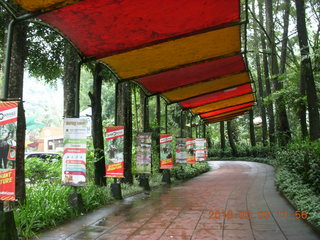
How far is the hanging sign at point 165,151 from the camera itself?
1130 cm

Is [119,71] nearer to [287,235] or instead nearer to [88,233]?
[88,233]

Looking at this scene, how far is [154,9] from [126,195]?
495 cm

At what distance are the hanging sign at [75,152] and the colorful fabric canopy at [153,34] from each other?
61.2 inches

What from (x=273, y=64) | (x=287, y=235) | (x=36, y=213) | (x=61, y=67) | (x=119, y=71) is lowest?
(x=287, y=235)

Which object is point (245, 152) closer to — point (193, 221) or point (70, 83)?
point (70, 83)

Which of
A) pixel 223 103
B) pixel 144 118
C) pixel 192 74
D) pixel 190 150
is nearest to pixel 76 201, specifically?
pixel 144 118

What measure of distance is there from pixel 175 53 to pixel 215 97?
24.7 feet

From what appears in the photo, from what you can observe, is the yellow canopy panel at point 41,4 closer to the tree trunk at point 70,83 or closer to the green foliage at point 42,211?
the green foliage at point 42,211

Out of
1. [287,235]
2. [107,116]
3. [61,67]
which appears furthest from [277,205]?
[107,116]

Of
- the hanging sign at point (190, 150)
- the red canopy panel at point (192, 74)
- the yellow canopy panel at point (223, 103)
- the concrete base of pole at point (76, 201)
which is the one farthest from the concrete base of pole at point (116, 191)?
the yellow canopy panel at point (223, 103)

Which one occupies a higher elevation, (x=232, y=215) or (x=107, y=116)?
(x=107, y=116)

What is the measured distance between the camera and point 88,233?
499 centimetres

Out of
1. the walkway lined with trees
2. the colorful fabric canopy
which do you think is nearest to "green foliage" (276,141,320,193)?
the walkway lined with trees
